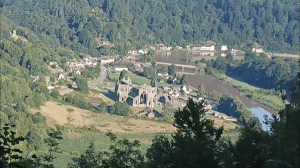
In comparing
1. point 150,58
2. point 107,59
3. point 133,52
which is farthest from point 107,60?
point 133,52

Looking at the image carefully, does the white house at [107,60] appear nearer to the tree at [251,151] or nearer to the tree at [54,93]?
the tree at [54,93]

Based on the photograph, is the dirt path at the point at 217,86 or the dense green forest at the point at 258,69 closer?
the dirt path at the point at 217,86

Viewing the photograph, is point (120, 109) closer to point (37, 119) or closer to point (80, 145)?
point (37, 119)

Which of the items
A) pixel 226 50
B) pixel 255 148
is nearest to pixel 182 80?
pixel 226 50

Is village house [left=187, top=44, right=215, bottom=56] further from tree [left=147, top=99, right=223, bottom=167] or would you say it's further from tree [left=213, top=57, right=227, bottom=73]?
tree [left=147, top=99, right=223, bottom=167]

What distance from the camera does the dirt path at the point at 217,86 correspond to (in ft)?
160

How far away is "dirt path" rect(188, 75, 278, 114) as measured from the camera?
160ft

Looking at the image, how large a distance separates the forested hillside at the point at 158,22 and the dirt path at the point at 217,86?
18.9m

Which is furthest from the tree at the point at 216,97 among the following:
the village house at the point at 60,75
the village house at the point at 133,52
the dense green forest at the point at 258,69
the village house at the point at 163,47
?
the village house at the point at 163,47

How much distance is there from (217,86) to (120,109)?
849 inches

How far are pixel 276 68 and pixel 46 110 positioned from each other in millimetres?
35970

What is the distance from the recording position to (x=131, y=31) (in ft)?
299

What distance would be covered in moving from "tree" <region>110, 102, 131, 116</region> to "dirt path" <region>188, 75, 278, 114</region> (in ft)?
48.3

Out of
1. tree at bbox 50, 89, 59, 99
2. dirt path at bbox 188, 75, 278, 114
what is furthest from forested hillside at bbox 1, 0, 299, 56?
tree at bbox 50, 89, 59, 99
